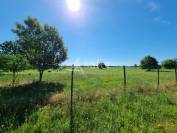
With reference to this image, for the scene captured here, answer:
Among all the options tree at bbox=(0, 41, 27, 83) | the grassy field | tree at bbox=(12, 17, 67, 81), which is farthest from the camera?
tree at bbox=(12, 17, 67, 81)

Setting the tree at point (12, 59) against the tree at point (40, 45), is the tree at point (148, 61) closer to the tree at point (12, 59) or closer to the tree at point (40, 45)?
the tree at point (40, 45)

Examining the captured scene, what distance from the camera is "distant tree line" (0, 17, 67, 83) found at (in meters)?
33.3

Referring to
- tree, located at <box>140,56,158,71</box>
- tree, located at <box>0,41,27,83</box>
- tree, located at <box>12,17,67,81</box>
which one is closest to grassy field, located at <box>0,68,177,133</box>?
tree, located at <box>0,41,27,83</box>

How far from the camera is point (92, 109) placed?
37.5 ft

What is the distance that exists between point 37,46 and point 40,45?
0.42 metres

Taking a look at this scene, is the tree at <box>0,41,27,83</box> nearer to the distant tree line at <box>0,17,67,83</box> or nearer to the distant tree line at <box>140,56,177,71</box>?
the distant tree line at <box>0,17,67,83</box>

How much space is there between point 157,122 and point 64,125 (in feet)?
12.5

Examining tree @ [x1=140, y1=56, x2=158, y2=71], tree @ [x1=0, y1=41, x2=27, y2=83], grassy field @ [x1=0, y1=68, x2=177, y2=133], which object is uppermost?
tree @ [x1=140, y1=56, x2=158, y2=71]

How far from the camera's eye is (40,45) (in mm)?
33344

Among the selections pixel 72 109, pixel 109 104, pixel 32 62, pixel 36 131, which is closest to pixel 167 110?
pixel 109 104

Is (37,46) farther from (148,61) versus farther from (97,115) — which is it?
(148,61)

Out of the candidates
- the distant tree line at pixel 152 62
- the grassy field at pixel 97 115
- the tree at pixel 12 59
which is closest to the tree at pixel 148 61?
the distant tree line at pixel 152 62

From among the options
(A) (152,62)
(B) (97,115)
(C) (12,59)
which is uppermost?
(A) (152,62)

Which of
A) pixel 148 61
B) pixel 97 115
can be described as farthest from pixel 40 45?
pixel 148 61
